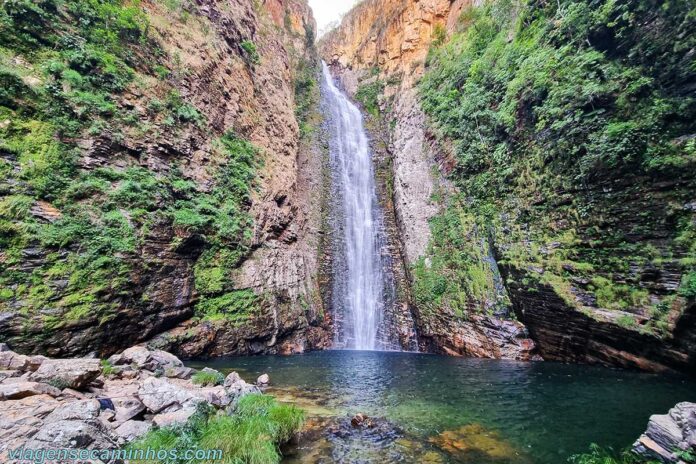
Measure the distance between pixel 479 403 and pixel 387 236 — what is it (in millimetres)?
14331

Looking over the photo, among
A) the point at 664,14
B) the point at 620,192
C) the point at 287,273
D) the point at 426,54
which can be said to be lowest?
the point at 287,273

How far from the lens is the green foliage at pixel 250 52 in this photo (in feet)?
64.5

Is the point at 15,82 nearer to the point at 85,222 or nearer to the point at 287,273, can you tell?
the point at 85,222

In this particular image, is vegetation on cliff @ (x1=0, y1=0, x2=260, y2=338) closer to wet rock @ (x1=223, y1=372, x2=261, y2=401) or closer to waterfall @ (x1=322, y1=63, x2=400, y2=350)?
wet rock @ (x1=223, y1=372, x2=261, y2=401)

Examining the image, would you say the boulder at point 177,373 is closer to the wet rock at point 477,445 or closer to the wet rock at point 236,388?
the wet rock at point 236,388

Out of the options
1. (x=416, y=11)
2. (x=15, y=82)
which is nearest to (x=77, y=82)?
(x=15, y=82)

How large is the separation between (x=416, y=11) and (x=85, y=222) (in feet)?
99.2

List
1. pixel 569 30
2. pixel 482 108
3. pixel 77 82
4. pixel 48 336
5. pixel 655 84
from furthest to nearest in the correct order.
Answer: pixel 482 108 < pixel 569 30 < pixel 77 82 < pixel 655 84 < pixel 48 336

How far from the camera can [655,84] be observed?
888 cm

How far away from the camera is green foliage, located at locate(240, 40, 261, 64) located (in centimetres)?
1967

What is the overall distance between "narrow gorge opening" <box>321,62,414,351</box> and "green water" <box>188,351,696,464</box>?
246 inches

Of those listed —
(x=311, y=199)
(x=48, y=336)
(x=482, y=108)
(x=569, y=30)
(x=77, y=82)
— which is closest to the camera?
(x=48, y=336)

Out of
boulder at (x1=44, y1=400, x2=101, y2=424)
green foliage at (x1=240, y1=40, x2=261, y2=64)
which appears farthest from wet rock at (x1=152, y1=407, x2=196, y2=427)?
green foliage at (x1=240, y1=40, x2=261, y2=64)

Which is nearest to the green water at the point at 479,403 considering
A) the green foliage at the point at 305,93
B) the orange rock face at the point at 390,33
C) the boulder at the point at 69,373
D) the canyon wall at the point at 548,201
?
the canyon wall at the point at 548,201
